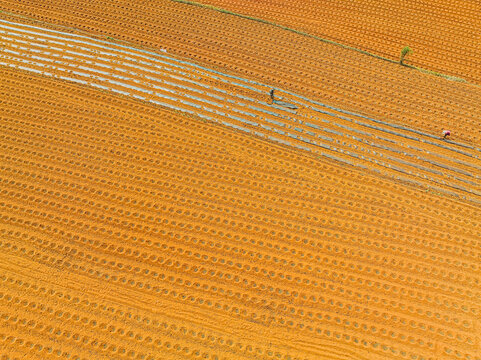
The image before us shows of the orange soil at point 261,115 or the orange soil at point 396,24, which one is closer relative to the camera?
the orange soil at point 261,115

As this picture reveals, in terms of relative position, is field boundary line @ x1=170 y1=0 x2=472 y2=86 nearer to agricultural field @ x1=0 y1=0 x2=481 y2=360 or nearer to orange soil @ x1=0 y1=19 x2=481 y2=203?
agricultural field @ x1=0 y1=0 x2=481 y2=360

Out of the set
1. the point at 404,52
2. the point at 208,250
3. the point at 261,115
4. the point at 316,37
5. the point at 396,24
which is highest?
the point at 396,24

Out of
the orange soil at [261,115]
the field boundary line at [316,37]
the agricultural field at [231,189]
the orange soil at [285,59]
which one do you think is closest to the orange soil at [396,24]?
the agricultural field at [231,189]

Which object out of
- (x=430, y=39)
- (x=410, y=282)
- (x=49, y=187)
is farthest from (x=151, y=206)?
(x=430, y=39)

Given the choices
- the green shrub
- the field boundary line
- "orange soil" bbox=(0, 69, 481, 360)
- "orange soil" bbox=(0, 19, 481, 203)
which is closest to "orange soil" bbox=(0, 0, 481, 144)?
the field boundary line

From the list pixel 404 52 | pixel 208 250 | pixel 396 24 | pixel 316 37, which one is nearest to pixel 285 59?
pixel 316 37

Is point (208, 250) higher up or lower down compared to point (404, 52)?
lower down

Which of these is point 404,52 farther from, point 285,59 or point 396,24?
point 285,59

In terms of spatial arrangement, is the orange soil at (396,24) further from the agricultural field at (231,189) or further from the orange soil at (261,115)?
the orange soil at (261,115)
